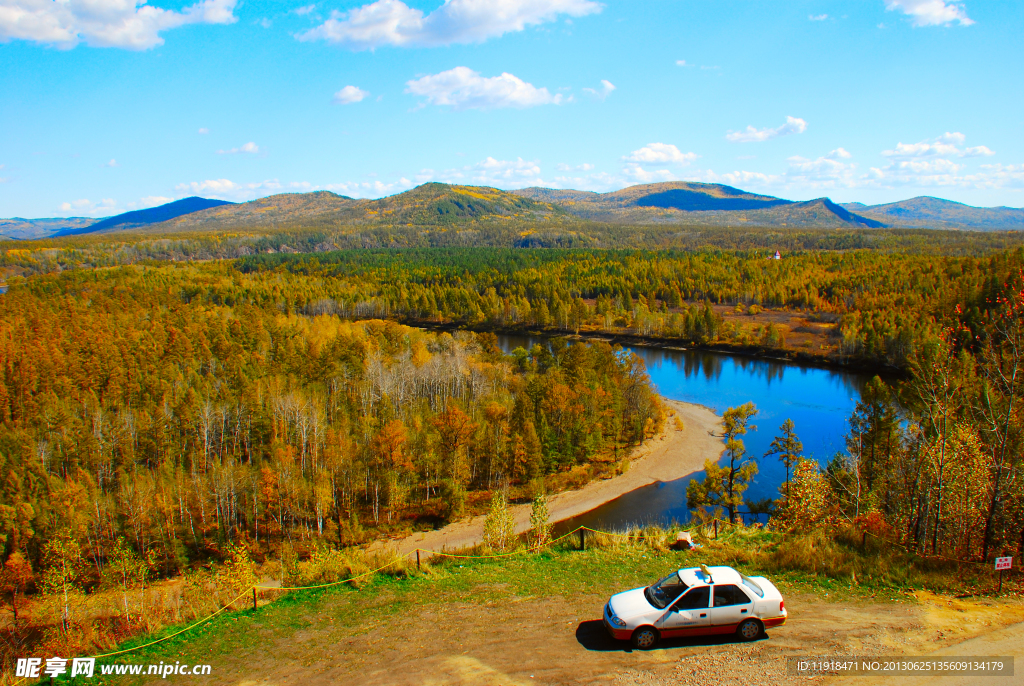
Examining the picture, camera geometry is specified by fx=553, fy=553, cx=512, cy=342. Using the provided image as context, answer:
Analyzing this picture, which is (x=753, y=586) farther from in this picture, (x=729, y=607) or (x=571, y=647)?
(x=571, y=647)

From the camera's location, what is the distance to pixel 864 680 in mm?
9180

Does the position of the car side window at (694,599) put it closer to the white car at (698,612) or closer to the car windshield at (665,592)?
the white car at (698,612)

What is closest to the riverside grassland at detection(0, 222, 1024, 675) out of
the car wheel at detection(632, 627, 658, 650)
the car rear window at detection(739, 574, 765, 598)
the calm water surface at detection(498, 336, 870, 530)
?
the calm water surface at detection(498, 336, 870, 530)

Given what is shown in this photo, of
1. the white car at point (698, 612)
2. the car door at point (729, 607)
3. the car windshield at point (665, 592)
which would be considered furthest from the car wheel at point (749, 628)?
the car windshield at point (665, 592)

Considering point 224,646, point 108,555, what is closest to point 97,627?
point 224,646

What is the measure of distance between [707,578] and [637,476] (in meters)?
29.0

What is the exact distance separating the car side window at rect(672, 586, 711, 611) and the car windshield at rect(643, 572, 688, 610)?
123 millimetres

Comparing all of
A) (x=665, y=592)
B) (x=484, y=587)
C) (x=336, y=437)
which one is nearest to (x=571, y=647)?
(x=665, y=592)

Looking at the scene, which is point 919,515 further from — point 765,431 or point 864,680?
point 765,431

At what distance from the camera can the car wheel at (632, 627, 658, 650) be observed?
33.8ft

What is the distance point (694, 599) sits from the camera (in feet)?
33.7

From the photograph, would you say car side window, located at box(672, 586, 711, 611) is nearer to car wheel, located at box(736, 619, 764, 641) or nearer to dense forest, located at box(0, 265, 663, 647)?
car wheel, located at box(736, 619, 764, 641)

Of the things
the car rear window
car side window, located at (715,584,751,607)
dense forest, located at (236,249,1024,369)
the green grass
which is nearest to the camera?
car side window, located at (715,584,751,607)

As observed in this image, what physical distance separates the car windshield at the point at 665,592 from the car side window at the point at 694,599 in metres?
0.12
